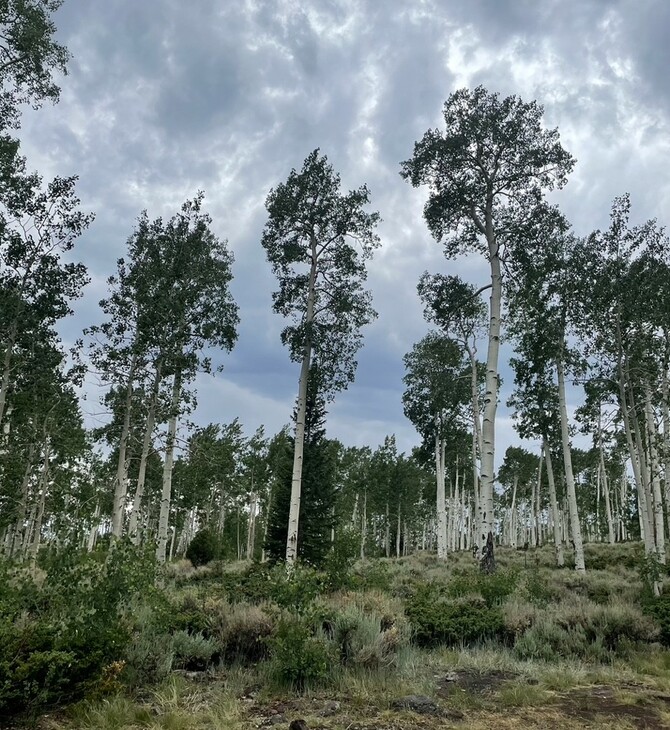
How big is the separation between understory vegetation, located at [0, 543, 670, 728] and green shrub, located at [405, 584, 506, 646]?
0.08ft

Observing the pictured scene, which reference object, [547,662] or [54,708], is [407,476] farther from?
[54,708]

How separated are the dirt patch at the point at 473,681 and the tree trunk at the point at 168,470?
1019 cm

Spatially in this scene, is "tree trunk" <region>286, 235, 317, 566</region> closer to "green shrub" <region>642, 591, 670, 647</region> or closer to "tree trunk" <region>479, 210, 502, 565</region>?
"tree trunk" <region>479, 210, 502, 565</region>

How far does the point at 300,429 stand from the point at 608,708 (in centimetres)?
1104

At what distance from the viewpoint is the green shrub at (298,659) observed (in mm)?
5891

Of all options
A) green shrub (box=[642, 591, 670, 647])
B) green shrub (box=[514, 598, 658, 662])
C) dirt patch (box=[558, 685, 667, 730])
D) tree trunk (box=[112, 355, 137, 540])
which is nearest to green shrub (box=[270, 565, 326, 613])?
dirt patch (box=[558, 685, 667, 730])

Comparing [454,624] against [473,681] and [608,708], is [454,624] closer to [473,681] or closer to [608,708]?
[473,681]

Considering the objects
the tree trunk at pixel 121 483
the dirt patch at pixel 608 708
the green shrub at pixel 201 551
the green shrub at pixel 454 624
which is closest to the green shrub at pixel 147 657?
the green shrub at pixel 454 624

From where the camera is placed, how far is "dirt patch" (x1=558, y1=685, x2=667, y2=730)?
513 cm

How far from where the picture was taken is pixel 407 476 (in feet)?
156

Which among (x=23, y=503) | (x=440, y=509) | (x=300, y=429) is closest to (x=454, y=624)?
(x=300, y=429)

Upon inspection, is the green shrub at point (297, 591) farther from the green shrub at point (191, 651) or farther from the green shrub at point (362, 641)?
the green shrub at point (191, 651)

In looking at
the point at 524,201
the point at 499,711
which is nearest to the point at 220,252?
the point at 524,201

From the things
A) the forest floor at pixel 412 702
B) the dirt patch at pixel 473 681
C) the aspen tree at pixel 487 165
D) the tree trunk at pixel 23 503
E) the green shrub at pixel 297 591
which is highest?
the aspen tree at pixel 487 165
